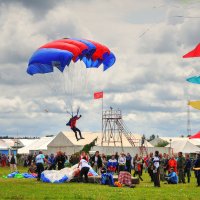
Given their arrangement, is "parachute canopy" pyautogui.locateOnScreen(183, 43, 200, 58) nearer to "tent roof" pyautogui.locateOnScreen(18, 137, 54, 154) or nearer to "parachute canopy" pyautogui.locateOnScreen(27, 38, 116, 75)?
"parachute canopy" pyautogui.locateOnScreen(27, 38, 116, 75)

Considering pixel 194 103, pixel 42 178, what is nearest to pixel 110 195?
pixel 194 103

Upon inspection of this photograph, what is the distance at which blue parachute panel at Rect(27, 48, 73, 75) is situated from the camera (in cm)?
2380

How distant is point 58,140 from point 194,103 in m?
41.6

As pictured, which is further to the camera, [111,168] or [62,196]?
[111,168]

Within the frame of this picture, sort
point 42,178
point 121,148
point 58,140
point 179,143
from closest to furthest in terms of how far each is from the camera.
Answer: point 42,178, point 121,148, point 179,143, point 58,140

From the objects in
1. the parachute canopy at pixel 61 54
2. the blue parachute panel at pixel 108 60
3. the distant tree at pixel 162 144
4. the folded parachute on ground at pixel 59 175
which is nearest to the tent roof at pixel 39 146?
the distant tree at pixel 162 144

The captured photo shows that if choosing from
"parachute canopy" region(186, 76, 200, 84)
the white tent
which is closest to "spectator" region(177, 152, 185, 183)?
"parachute canopy" region(186, 76, 200, 84)

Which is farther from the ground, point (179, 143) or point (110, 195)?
point (179, 143)

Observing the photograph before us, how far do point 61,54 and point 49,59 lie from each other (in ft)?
1.90

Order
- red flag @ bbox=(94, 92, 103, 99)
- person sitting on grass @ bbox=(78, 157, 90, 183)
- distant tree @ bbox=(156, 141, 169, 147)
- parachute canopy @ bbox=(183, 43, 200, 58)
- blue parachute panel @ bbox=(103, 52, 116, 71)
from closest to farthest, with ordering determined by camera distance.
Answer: parachute canopy @ bbox=(183, 43, 200, 58) < person sitting on grass @ bbox=(78, 157, 90, 183) < blue parachute panel @ bbox=(103, 52, 116, 71) < red flag @ bbox=(94, 92, 103, 99) < distant tree @ bbox=(156, 141, 169, 147)

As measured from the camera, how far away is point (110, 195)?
16.5 m

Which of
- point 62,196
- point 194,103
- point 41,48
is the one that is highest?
point 41,48

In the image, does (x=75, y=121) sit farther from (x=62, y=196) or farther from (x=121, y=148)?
(x=121, y=148)

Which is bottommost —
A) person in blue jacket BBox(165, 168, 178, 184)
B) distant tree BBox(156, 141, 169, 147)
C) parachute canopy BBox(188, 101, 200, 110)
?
person in blue jacket BBox(165, 168, 178, 184)
